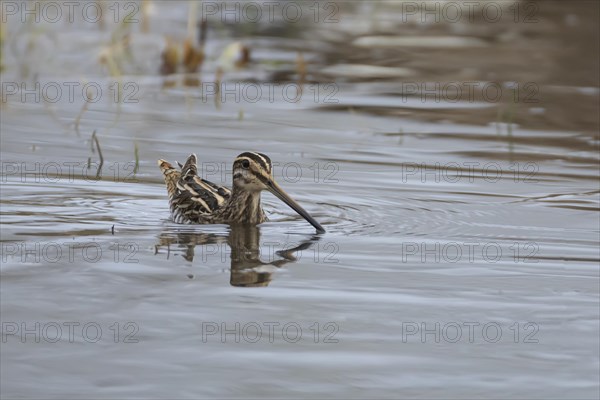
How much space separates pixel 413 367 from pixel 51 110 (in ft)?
28.8

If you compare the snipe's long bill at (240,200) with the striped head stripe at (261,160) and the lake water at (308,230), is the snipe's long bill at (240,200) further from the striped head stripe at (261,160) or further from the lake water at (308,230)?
the lake water at (308,230)

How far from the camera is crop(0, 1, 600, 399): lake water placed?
697 cm

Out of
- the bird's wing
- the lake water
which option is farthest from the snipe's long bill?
the lake water

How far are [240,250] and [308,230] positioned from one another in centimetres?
87

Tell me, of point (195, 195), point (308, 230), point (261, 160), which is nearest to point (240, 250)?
point (308, 230)

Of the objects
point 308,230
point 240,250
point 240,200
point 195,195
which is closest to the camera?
point 240,250

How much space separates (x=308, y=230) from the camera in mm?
10172

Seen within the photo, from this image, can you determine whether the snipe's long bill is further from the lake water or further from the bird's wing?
the lake water

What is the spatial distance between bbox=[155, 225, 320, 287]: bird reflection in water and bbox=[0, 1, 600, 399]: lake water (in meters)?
0.03

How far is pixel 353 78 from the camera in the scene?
1811 centimetres

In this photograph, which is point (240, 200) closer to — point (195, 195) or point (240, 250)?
point (195, 195)

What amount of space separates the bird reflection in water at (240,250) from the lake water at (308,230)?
0.03 meters

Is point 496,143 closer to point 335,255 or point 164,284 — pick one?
point 335,255

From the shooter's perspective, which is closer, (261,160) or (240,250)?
(240,250)
